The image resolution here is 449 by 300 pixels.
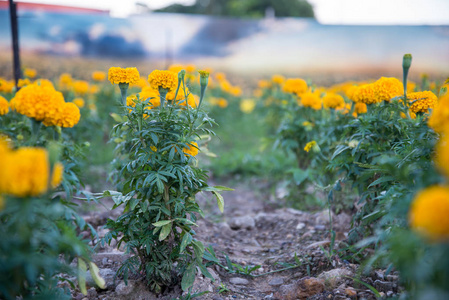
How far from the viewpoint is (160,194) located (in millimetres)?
1986

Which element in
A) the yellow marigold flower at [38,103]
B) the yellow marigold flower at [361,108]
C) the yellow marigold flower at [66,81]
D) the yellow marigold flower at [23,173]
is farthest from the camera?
the yellow marigold flower at [66,81]

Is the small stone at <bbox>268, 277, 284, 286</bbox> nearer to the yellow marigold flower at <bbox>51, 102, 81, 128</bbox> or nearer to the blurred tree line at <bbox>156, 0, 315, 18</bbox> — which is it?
the yellow marigold flower at <bbox>51, 102, 81, 128</bbox>

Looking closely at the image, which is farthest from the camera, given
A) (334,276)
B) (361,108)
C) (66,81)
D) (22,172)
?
(66,81)

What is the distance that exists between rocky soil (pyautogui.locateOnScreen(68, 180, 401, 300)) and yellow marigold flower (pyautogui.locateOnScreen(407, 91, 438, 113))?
3.27 feet

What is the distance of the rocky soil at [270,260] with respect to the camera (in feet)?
6.85

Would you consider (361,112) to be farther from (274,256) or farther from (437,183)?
(437,183)

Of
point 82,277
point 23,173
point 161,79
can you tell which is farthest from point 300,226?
point 23,173

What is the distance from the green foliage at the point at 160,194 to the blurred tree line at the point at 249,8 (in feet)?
63.2

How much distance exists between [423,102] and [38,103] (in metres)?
1.99

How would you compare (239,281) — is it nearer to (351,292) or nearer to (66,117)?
(351,292)

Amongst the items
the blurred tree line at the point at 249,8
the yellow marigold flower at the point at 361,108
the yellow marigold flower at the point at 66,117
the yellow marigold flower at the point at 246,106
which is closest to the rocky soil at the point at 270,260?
the yellow marigold flower at the point at 361,108

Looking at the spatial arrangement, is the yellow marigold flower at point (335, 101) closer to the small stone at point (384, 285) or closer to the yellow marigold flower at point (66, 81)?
the small stone at point (384, 285)

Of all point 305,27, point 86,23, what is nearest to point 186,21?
point 86,23

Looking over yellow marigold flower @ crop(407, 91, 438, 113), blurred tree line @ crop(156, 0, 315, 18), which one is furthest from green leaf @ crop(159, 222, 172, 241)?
blurred tree line @ crop(156, 0, 315, 18)
